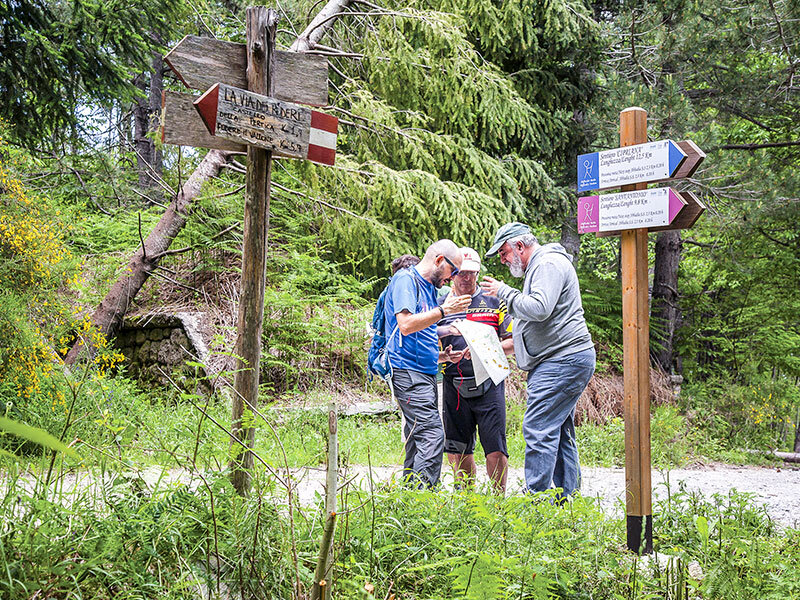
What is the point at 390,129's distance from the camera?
10148 mm

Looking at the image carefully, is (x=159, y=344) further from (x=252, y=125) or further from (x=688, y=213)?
(x=688, y=213)

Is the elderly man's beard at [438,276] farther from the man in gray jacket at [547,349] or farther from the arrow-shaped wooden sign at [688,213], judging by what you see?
the arrow-shaped wooden sign at [688,213]

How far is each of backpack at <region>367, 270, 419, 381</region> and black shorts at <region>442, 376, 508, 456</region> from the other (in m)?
0.56

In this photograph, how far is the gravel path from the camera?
232 inches

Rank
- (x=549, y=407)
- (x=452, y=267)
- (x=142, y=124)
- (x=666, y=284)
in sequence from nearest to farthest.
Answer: (x=549, y=407), (x=452, y=267), (x=666, y=284), (x=142, y=124)

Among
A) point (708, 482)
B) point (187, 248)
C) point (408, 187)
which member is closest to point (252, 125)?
point (187, 248)

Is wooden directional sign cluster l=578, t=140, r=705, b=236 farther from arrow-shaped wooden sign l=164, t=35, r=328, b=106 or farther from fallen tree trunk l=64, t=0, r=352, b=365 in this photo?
fallen tree trunk l=64, t=0, r=352, b=365

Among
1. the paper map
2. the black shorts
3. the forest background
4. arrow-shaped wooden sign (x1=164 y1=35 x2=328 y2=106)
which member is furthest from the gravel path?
arrow-shaped wooden sign (x1=164 y1=35 x2=328 y2=106)

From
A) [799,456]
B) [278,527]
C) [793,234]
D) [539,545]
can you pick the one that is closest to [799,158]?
[793,234]

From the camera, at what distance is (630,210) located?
13.7 feet

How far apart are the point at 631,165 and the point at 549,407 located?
161 centimetres

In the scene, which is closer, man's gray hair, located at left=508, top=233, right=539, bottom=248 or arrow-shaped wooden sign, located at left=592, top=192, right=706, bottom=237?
arrow-shaped wooden sign, located at left=592, top=192, right=706, bottom=237

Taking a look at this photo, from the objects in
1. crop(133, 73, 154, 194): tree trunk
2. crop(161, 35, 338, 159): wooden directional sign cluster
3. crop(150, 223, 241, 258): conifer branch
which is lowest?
crop(150, 223, 241, 258): conifer branch

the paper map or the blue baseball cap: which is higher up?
the blue baseball cap
